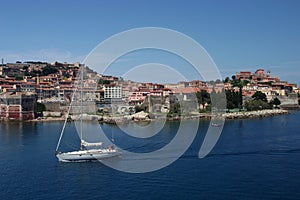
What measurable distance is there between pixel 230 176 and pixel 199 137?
3.39 meters

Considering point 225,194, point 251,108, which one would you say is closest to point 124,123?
point 251,108

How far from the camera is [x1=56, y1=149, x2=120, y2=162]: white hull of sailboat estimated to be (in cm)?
603

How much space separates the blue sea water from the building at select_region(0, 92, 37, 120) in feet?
20.9

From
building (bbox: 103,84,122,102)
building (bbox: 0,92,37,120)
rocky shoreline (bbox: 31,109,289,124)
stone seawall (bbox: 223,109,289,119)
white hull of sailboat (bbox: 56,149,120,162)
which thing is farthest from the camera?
building (bbox: 103,84,122,102)

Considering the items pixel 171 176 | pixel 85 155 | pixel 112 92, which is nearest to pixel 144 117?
pixel 85 155

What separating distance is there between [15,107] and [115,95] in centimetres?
750

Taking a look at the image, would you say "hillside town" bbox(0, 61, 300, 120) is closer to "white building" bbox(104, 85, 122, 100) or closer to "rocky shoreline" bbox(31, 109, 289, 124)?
"white building" bbox(104, 85, 122, 100)

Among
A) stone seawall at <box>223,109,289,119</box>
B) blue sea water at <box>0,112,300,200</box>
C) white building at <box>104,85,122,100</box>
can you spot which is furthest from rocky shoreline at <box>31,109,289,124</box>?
white building at <box>104,85,122,100</box>

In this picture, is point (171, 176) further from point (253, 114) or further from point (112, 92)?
point (112, 92)

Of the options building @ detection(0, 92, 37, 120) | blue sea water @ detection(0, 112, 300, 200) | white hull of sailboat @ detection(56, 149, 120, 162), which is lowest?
blue sea water @ detection(0, 112, 300, 200)

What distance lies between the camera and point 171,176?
16.8ft

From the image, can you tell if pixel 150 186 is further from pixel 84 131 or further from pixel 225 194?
pixel 84 131

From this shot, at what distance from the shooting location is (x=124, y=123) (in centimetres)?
1212

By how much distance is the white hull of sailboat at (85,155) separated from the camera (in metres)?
6.03
